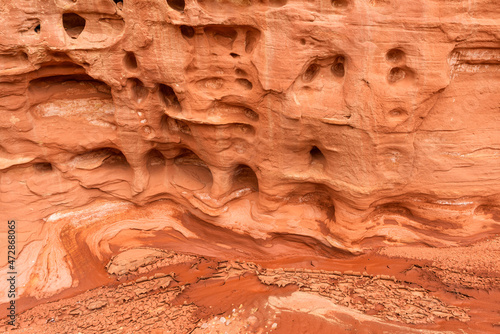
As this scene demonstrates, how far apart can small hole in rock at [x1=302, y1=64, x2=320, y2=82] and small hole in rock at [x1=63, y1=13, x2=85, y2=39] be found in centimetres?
286

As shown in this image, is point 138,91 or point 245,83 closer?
point 245,83

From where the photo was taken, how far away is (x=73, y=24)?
4320 mm

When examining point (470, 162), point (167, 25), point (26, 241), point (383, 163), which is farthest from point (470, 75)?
point (26, 241)

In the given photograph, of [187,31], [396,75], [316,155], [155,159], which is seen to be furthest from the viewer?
[155,159]

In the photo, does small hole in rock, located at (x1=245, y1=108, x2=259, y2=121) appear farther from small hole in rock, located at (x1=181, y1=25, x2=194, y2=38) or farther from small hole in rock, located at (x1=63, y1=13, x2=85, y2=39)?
small hole in rock, located at (x1=63, y1=13, x2=85, y2=39)

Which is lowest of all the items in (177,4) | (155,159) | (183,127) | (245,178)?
(245,178)

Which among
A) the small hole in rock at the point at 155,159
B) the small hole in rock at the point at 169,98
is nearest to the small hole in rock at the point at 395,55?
the small hole in rock at the point at 169,98

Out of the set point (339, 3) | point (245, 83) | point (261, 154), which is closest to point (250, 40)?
point (245, 83)

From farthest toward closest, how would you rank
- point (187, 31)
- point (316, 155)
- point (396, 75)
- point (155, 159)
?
point (155, 159) → point (316, 155) → point (187, 31) → point (396, 75)

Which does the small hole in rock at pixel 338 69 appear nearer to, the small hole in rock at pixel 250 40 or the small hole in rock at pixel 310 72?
the small hole in rock at pixel 310 72

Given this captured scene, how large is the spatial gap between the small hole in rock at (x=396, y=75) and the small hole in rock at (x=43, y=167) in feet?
15.9

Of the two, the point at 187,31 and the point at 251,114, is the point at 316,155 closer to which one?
the point at 251,114

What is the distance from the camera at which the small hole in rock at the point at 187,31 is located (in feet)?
12.8

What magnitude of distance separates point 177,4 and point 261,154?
6.64ft
